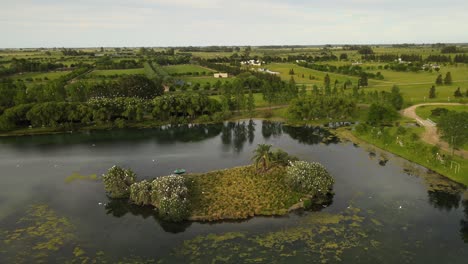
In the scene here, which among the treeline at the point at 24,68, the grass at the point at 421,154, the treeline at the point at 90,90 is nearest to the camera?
the grass at the point at 421,154

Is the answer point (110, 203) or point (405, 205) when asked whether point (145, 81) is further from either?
point (405, 205)

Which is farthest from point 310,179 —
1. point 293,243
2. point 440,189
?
point 440,189

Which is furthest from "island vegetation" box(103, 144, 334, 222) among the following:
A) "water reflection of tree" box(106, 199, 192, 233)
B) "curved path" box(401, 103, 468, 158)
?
"curved path" box(401, 103, 468, 158)

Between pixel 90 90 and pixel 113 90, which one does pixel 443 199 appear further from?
pixel 90 90

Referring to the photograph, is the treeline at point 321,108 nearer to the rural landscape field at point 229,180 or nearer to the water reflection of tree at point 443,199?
the rural landscape field at point 229,180

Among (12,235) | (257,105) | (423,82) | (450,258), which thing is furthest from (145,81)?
(423,82)

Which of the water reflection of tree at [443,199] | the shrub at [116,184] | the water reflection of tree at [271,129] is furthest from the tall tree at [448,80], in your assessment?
the shrub at [116,184]
